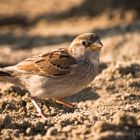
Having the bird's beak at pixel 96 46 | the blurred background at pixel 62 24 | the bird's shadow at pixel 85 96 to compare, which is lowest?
the bird's shadow at pixel 85 96

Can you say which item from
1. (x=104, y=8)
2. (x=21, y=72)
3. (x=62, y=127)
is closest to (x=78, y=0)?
(x=104, y=8)

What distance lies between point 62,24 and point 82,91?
741cm

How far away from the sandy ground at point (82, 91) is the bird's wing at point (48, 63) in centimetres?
54

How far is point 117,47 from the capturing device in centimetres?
1354

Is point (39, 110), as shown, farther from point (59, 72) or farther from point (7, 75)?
point (7, 75)

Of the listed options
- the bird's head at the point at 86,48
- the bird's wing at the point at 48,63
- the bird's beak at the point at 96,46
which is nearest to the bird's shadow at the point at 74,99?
the bird's wing at the point at 48,63

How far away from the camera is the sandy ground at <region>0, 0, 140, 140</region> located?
20.6 feet

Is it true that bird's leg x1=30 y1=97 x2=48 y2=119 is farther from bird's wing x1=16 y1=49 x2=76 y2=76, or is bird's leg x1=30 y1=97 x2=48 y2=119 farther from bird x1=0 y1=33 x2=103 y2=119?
bird's wing x1=16 y1=49 x2=76 y2=76

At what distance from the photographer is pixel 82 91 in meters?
9.70

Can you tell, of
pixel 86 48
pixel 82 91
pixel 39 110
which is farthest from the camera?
pixel 82 91

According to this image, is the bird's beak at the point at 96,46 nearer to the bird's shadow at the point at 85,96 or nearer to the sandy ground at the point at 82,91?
the sandy ground at the point at 82,91

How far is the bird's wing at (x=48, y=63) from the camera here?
26.1ft

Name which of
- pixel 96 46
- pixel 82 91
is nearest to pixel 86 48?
pixel 96 46

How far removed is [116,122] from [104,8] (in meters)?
10.9
